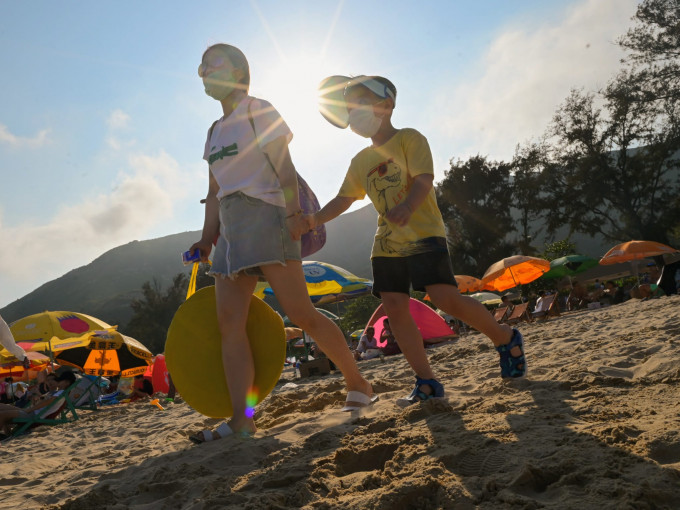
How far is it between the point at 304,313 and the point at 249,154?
88cm

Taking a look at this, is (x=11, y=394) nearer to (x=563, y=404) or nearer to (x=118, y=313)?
(x=563, y=404)

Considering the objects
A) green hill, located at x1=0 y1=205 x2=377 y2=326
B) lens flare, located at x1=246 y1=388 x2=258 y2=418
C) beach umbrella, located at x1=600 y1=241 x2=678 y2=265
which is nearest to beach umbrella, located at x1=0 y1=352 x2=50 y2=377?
lens flare, located at x1=246 y1=388 x2=258 y2=418

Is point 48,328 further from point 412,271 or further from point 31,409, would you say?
point 412,271

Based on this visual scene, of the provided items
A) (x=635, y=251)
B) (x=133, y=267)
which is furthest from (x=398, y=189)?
(x=133, y=267)

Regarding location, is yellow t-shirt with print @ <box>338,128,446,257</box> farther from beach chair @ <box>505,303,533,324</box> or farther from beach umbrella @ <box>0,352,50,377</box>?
beach chair @ <box>505,303,533,324</box>


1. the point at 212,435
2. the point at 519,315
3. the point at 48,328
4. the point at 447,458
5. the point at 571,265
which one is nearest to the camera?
the point at 447,458

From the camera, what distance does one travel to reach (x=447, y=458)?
5.21 ft

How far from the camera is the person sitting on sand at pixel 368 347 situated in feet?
37.7

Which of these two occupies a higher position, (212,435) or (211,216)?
(211,216)

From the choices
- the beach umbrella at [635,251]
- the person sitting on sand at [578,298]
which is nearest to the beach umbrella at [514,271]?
the person sitting on sand at [578,298]

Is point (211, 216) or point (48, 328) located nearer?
point (211, 216)

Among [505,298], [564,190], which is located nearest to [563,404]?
[505,298]

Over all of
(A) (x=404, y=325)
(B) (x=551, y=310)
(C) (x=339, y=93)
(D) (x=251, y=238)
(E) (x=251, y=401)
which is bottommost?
(B) (x=551, y=310)

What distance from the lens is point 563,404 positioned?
6.92 feet
